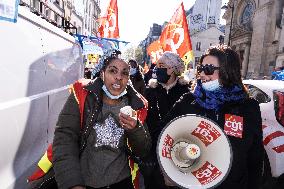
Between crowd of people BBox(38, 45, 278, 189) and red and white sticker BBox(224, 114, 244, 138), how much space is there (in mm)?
26

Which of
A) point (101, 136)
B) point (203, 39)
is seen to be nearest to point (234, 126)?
point (101, 136)

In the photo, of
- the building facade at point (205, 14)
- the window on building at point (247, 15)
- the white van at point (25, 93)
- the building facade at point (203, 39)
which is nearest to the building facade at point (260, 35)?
the window on building at point (247, 15)

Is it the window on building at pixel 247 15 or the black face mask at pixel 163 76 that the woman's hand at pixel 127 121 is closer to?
the black face mask at pixel 163 76

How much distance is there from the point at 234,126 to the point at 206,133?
0.29m

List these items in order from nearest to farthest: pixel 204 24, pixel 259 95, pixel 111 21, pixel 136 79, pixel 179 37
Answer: pixel 259 95 < pixel 136 79 < pixel 179 37 < pixel 111 21 < pixel 204 24

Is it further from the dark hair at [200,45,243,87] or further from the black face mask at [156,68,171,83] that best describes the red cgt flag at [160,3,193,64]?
the dark hair at [200,45,243,87]

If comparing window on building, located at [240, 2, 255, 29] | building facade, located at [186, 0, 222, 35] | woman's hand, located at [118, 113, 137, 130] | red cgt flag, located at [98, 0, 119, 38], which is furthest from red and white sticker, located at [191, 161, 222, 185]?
building facade, located at [186, 0, 222, 35]

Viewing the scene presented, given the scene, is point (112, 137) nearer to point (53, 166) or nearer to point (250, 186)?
point (53, 166)

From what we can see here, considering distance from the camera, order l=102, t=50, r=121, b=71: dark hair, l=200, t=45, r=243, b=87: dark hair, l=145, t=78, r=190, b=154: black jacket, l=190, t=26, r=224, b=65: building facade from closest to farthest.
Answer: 1. l=102, t=50, r=121, b=71: dark hair
2. l=200, t=45, r=243, b=87: dark hair
3. l=145, t=78, r=190, b=154: black jacket
4. l=190, t=26, r=224, b=65: building facade

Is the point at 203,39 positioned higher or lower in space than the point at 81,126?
higher

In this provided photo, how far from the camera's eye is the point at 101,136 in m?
2.18

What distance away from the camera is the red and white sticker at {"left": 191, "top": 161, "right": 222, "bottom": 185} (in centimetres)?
213

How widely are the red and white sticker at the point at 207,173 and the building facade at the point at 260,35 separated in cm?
2572

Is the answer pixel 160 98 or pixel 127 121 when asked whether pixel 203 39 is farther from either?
pixel 127 121
